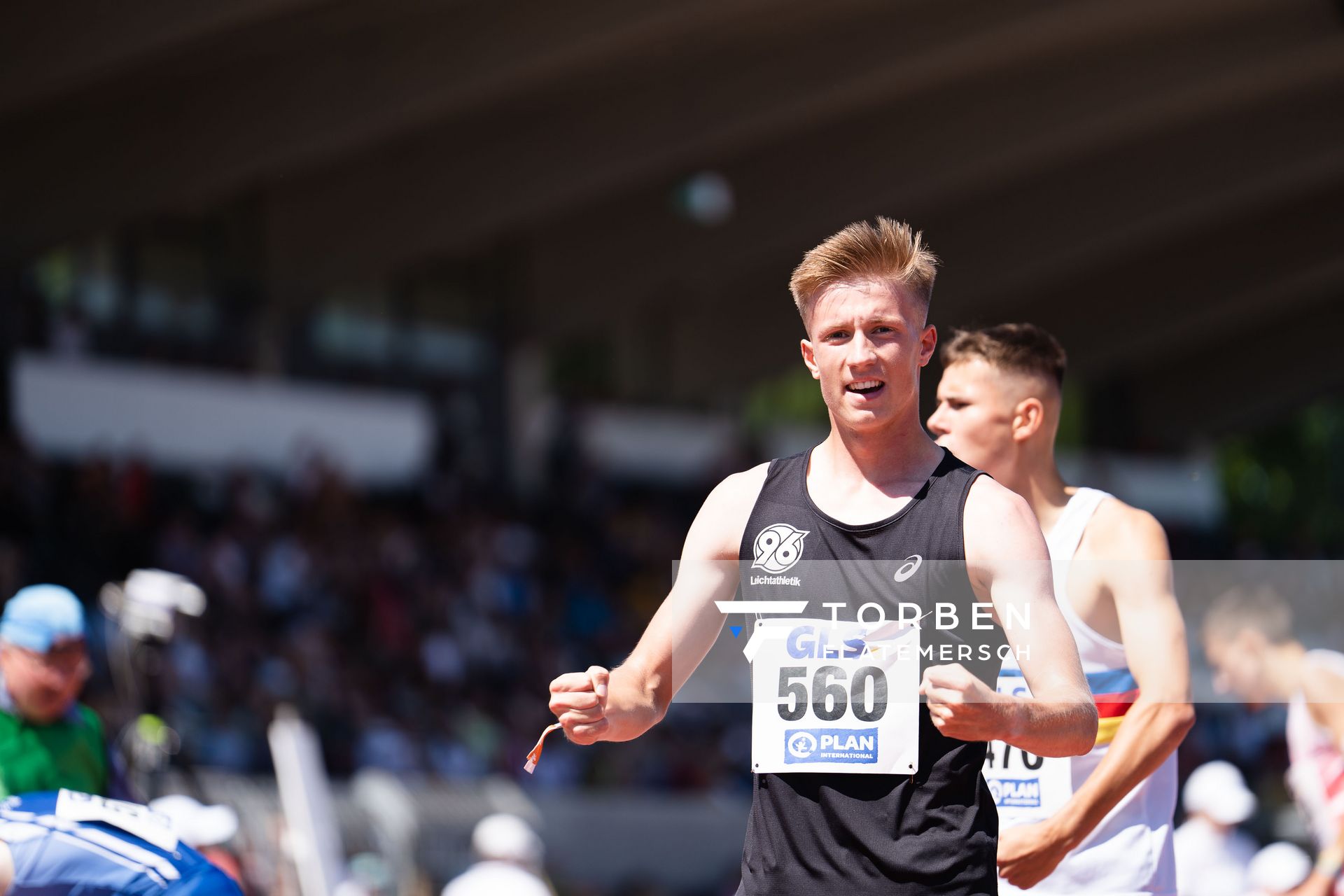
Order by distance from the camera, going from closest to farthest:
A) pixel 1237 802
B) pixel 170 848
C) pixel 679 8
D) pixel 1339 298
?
pixel 170 848 < pixel 1237 802 < pixel 679 8 < pixel 1339 298

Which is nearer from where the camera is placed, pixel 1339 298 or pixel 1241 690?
pixel 1241 690

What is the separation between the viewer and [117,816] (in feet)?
14.0

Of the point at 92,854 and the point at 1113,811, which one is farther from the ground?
the point at 1113,811

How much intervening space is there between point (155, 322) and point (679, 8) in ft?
24.0

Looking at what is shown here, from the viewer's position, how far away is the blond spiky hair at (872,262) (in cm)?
296

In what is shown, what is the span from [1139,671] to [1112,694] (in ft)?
0.82

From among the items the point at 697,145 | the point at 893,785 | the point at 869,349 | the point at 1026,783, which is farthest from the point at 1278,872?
the point at 697,145

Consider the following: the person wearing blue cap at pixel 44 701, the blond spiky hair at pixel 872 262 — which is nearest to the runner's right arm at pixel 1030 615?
the blond spiky hair at pixel 872 262

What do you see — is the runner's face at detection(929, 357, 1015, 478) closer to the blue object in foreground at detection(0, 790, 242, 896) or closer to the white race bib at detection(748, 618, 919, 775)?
the white race bib at detection(748, 618, 919, 775)

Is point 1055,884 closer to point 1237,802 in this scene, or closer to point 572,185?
point 1237,802

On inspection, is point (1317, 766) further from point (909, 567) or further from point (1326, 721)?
point (909, 567)

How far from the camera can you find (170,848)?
14.0ft

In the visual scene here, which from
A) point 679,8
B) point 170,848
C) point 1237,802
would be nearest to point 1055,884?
point 170,848

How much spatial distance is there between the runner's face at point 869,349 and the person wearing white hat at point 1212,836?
21.2ft
